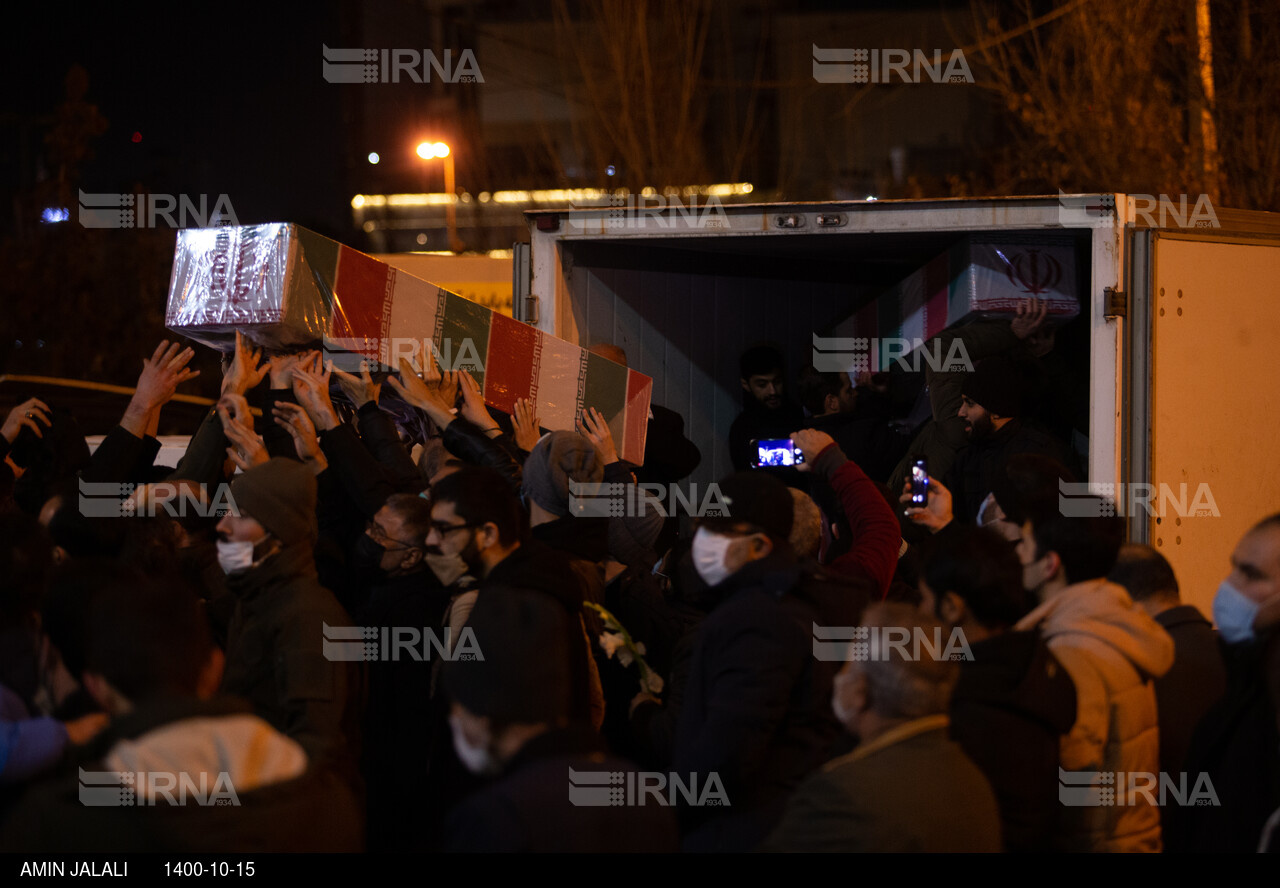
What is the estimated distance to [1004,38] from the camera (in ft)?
48.1

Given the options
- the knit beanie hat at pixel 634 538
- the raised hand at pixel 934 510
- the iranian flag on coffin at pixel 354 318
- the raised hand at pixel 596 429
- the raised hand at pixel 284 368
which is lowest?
the knit beanie hat at pixel 634 538

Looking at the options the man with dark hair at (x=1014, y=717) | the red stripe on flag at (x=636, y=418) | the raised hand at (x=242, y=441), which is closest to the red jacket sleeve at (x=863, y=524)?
the red stripe on flag at (x=636, y=418)

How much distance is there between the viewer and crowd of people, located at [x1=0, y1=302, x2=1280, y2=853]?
2539 mm

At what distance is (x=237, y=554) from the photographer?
399cm

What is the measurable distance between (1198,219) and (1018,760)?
3749mm

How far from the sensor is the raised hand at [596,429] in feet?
19.1

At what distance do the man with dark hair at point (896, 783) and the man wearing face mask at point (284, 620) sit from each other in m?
1.55

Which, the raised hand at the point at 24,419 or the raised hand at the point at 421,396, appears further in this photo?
the raised hand at the point at 24,419

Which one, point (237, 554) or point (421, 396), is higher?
Result: point (421, 396)

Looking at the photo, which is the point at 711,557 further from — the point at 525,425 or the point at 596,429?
the point at 596,429

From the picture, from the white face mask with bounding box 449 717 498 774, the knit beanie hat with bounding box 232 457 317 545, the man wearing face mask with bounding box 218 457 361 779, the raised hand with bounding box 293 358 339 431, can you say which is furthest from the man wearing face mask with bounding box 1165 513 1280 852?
the raised hand with bounding box 293 358 339 431

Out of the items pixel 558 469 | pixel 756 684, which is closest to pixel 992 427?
pixel 558 469

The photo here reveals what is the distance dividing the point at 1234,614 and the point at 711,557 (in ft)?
4.51

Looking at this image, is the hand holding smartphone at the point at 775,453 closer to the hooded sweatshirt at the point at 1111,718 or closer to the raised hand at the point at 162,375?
the raised hand at the point at 162,375
